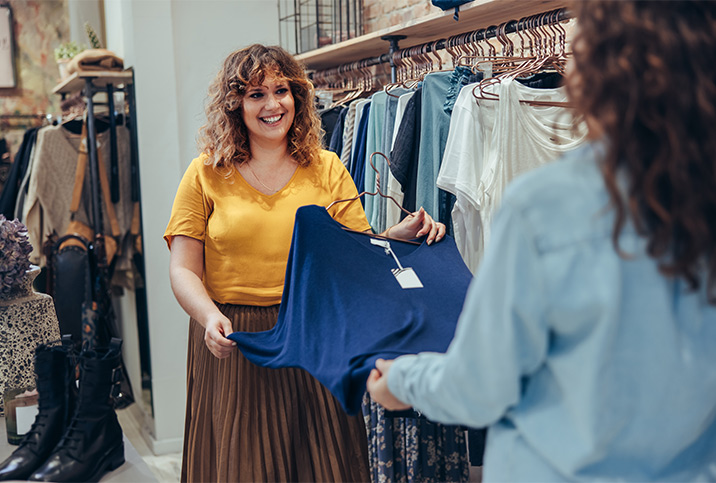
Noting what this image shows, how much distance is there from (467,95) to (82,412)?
1470 mm

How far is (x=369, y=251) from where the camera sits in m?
1.61

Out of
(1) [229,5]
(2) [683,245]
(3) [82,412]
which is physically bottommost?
(3) [82,412]

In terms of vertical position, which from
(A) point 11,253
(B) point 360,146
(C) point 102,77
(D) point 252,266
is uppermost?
(C) point 102,77

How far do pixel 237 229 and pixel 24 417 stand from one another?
66 cm

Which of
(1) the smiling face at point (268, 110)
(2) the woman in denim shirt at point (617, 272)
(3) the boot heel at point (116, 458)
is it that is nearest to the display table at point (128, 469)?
(3) the boot heel at point (116, 458)

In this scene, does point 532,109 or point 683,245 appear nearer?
point 683,245

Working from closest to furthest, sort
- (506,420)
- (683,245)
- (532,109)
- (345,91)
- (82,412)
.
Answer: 1. (683,245)
2. (506,420)
3. (82,412)
4. (532,109)
5. (345,91)

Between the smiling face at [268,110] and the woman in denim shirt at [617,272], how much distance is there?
1147 millimetres

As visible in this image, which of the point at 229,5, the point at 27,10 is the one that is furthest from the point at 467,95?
the point at 27,10

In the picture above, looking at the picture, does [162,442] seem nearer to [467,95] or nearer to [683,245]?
[467,95]

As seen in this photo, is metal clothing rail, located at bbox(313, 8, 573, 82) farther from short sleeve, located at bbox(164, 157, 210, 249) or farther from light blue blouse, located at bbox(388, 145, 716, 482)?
light blue blouse, located at bbox(388, 145, 716, 482)

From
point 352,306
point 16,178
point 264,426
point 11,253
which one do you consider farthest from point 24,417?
point 16,178

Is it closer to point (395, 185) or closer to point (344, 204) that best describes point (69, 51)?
point (395, 185)

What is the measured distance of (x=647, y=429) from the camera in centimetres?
80
